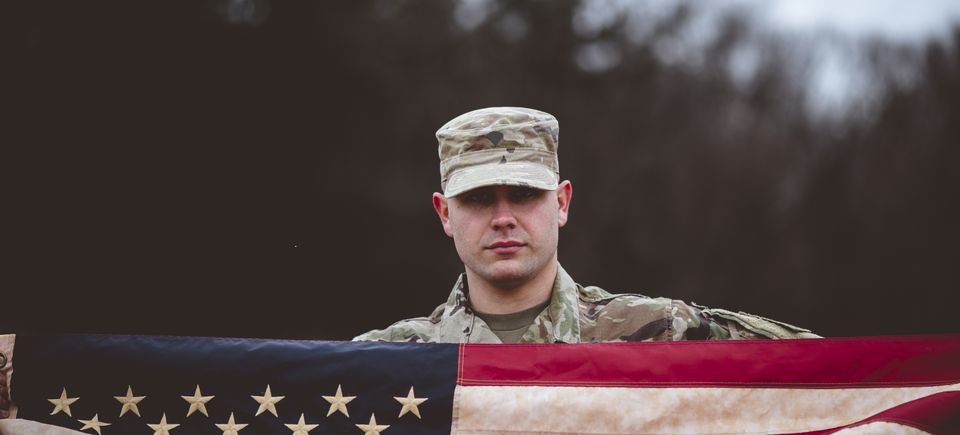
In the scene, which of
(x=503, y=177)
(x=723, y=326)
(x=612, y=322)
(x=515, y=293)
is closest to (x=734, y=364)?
(x=723, y=326)

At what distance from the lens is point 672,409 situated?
3.34 metres

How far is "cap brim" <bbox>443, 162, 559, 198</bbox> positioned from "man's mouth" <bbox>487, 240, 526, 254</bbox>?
0.69 ft

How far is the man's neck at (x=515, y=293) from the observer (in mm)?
3943

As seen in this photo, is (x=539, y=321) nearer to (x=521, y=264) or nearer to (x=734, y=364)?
(x=521, y=264)

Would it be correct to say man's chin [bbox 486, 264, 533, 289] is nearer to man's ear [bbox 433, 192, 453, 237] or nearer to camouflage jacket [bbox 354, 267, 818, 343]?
camouflage jacket [bbox 354, 267, 818, 343]

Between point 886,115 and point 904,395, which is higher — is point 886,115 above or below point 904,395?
above

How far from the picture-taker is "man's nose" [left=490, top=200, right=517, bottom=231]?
12.4ft

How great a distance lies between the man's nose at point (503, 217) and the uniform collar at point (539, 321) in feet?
1.22

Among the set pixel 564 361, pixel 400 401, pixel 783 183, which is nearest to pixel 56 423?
pixel 400 401

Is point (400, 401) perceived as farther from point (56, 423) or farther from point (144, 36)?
point (144, 36)

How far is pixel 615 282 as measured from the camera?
19.8m

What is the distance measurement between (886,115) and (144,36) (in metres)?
18.8

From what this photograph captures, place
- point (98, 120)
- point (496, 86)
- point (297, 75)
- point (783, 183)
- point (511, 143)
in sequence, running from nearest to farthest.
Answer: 1. point (511, 143)
2. point (98, 120)
3. point (297, 75)
4. point (496, 86)
5. point (783, 183)

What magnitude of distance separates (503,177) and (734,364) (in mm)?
1048
